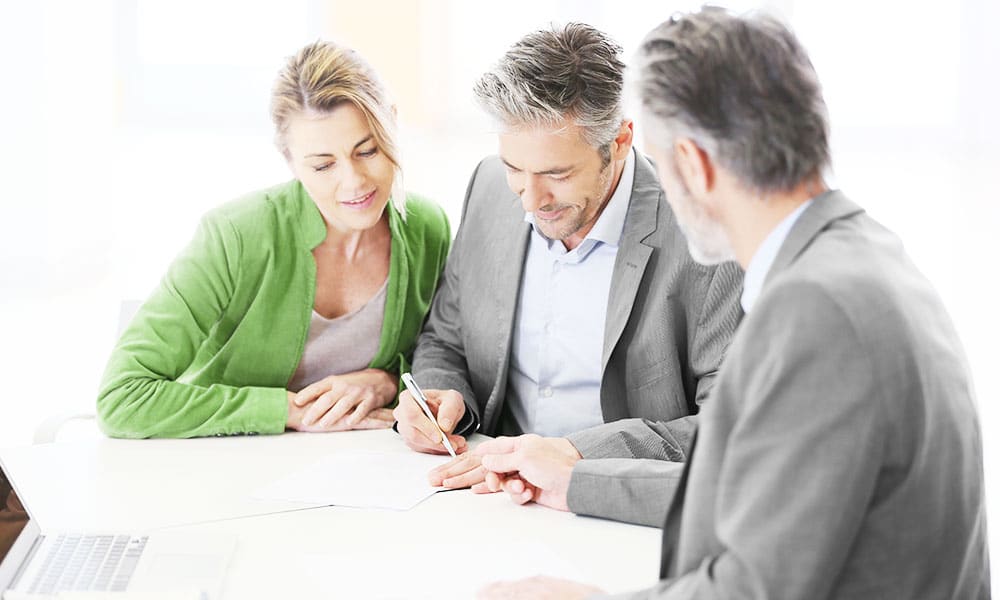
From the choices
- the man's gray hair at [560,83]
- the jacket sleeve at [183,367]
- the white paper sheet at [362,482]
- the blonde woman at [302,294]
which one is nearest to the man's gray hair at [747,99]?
the man's gray hair at [560,83]

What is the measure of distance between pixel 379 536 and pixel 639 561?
42 centimetres

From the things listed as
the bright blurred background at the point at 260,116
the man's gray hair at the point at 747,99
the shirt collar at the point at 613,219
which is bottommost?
the bright blurred background at the point at 260,116

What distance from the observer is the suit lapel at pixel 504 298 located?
236 centimetres

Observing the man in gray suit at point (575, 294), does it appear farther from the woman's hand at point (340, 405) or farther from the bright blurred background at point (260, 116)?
the bright blurred background at point (260, 116)

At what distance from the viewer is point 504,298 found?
238 cm

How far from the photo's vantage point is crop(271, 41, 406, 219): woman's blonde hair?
89.8 inches

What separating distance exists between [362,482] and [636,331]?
2.03ft

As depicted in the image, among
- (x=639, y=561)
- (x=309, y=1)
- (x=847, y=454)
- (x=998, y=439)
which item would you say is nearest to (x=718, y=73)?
(x=847, y=454)

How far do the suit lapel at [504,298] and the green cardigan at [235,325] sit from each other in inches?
10.1

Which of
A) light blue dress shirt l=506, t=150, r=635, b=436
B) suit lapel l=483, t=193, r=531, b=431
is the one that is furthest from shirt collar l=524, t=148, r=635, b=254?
suit lapel l=483, t=193, r=531, b=431

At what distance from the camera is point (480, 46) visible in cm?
721

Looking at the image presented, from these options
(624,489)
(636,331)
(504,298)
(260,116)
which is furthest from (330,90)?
(260,116)

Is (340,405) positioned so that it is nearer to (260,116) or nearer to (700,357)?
(700,357)

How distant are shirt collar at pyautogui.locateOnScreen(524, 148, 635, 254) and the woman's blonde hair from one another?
0.38m
